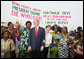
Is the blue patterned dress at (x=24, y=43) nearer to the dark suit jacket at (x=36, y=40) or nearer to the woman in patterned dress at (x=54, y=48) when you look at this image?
the dark suit jacket at (x=36, y=40)

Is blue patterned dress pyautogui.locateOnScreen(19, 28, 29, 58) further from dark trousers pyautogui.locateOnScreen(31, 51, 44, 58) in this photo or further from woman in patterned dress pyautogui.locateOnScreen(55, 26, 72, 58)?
woman in patterned dress pyautogui.locateOnScreen(55, 26, 72, 58)

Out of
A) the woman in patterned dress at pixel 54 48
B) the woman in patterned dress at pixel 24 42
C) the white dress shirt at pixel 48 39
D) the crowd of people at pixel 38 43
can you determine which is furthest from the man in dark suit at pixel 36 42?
the woman in patterned dress at pixel 54 48

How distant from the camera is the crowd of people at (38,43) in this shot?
4.38m

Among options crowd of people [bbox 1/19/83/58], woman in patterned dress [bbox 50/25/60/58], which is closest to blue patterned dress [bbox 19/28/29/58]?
crowd of people [bbox 1/19/83/58]

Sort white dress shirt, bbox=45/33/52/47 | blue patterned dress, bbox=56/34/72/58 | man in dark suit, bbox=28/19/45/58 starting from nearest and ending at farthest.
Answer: man in dark suit, bbox=28/19/45/58 → blue patterned dress, bbox=56/34/72/58 → white dress shirt, bbox=45/33/52/47

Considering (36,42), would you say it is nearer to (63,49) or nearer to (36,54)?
(36,54)

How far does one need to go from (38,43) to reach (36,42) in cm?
6

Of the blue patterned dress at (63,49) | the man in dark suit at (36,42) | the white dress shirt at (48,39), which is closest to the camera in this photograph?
the man in dark suit at (36,42)

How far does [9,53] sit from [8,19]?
1.86 meters

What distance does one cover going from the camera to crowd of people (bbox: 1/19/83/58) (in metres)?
4.38

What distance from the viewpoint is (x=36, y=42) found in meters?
4.32

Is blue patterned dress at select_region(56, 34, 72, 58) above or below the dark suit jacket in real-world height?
below

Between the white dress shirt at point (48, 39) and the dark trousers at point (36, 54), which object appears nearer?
the dark trousers at point (36, 54)

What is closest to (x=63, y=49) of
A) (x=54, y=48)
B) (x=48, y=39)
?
(x=54, y=48)
